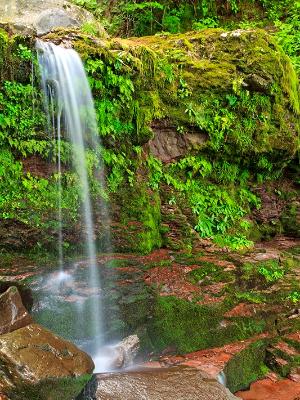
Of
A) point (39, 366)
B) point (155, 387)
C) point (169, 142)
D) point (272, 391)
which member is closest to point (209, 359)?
point (272, 391)

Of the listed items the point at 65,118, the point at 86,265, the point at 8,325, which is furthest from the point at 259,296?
the point at 65,118

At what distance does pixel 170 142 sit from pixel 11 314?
4.53 metres

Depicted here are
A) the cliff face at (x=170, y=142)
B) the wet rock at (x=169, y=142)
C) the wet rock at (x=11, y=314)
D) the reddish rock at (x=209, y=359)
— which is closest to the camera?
the wet rock at (x=11, y=314)

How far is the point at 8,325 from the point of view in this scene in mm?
3750

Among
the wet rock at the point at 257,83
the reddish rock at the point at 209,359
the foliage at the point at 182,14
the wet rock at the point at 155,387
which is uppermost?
the foliage at the point at 182,14

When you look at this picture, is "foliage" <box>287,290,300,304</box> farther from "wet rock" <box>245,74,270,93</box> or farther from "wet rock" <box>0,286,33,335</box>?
"wet rock" <box>245,74,270,93</box>

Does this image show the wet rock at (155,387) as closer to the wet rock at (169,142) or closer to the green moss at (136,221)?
the green moss at (136,221)

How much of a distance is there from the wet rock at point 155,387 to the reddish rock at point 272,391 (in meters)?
0.84

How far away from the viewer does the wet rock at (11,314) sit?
148 inches

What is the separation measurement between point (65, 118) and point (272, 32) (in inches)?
321

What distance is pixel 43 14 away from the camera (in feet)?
27.0

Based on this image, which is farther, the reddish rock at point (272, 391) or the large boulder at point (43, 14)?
the large boulder at point (43, 14)

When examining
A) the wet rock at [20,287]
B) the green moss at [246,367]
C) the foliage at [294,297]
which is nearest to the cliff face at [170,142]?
the wet rock at [20,287]

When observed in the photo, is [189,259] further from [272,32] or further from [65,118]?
[272,32]
